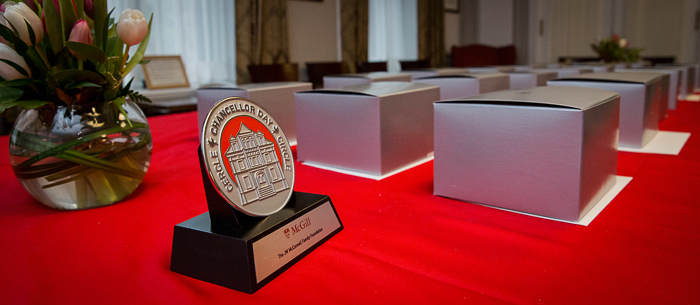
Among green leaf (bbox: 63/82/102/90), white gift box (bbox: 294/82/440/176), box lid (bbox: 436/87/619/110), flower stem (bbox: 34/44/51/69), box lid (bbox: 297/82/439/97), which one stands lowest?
white gift box (bbox: 294/82/440/176)

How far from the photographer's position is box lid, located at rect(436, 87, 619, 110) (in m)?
0.60

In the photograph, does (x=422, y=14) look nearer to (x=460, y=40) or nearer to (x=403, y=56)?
(x=403, y=56)

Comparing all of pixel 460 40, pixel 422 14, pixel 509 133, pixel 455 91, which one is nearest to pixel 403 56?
pixel 422 14

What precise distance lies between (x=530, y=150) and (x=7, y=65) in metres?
0.77

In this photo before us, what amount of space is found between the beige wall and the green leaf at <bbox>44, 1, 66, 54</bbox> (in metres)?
3.14

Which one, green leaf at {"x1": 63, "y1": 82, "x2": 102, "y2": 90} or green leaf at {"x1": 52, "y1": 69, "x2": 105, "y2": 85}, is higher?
A: green leaf at {"x1": 52, "y1": 69, "x2": 105, "y2": 85}

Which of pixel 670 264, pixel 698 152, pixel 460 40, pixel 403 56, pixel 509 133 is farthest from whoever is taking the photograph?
pixel 460 40

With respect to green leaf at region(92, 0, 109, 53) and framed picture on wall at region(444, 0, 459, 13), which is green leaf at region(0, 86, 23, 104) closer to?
green leaf at region(92, 0, 109, 53)

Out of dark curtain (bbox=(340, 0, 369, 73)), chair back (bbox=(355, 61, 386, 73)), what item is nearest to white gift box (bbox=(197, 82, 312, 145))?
chair back (bbox=(355, 61, 386, 73))

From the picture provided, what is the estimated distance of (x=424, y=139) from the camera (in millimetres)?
1000

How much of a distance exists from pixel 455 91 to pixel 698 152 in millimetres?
675

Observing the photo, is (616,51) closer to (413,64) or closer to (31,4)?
(413,64)

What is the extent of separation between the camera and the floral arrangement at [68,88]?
0.60 metres

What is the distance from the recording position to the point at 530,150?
618 millimetres
